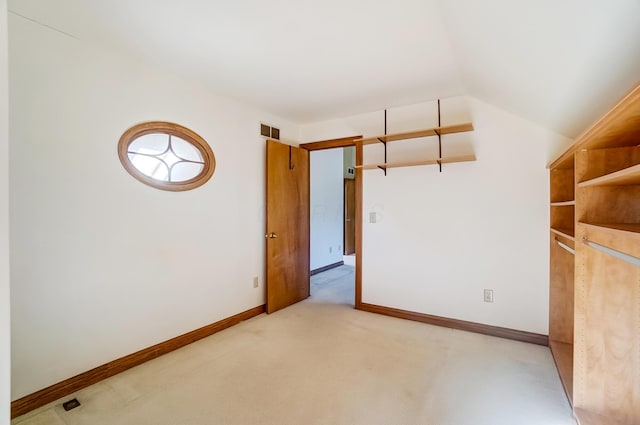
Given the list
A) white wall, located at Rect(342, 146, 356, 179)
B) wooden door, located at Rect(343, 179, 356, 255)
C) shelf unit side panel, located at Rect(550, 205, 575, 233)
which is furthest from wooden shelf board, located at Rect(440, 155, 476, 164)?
wooden door, located at Rect(343, 179, 356, 255)

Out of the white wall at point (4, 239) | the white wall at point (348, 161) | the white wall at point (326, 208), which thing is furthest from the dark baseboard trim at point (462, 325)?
the white wall at point (348, 161)

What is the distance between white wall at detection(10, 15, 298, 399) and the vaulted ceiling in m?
0.22

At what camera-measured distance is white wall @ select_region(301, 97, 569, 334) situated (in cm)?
263

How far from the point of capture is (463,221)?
115 inches

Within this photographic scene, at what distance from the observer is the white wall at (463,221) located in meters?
2.63

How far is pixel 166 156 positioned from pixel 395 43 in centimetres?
201

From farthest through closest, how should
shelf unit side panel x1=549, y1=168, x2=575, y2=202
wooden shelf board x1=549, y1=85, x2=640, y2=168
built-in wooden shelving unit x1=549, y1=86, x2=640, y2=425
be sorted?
shelf unit side panel x1=549, y1=168, x2=575, y2=202, built-in wooden shelving unit x1=549, y1=86, x2=640, y2=425, wooden shelf board x1=549, y1=85, x2=640, y2=168

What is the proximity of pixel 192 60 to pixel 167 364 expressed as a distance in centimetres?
236

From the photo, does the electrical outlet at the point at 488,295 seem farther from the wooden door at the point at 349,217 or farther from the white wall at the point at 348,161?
the white wall at the point at 348,161

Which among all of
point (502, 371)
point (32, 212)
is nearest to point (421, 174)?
point (502, 371)

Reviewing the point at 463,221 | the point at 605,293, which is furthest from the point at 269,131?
the point at 605,293

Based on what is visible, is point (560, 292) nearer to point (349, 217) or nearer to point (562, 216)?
point (562, 216)

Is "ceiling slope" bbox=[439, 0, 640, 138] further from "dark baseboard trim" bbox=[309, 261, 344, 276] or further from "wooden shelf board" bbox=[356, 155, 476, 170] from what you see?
"dark baseboard trim" bbox=[309, 261, 344, 276]

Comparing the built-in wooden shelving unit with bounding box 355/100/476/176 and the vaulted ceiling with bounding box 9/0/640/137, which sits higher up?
the vaulted ceiling with bounding box 9/0/640/137
